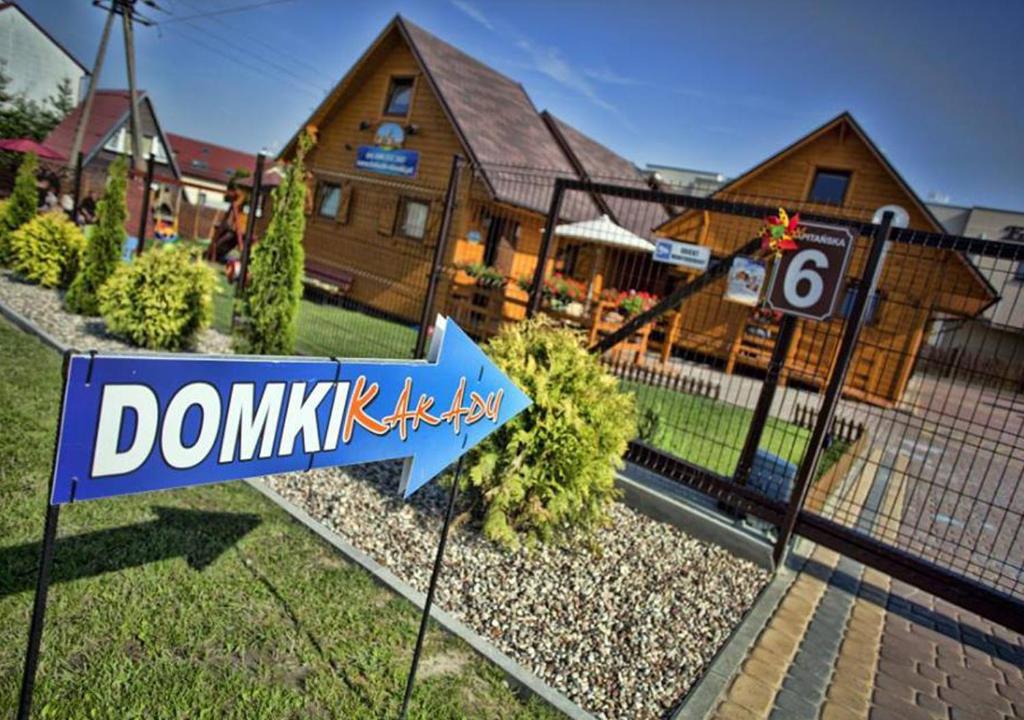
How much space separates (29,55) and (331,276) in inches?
449

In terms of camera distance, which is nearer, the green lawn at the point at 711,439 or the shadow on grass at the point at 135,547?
the shadow on grass at the point at 135,547

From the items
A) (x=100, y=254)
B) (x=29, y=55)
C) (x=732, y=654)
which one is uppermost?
(x=29, y=55)

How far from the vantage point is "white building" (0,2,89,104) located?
5913mm

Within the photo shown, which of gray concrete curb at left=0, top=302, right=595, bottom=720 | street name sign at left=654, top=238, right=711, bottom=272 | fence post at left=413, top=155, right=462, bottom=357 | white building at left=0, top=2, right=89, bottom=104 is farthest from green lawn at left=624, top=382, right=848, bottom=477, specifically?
white building at left=0, top=2, right=89, bottom=104

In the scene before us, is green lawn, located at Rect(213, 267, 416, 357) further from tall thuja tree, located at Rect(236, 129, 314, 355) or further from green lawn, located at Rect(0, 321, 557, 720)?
green lawn, located at Rect(0, 321, 557, 720)

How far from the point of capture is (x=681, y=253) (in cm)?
759

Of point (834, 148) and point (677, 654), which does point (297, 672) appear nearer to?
point (677, 654)

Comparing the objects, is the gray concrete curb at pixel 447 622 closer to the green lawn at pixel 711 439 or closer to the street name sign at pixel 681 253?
the green lawn at pixel 711 439

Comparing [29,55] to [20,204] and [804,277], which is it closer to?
[20,204]

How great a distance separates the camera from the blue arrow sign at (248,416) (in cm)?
142

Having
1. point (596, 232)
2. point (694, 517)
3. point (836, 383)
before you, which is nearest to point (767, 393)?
point (836, 383)

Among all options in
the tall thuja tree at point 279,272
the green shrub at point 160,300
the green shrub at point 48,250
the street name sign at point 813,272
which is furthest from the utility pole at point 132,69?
the street name sign at point 813,272

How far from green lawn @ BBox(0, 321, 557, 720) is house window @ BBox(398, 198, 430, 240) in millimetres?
13274

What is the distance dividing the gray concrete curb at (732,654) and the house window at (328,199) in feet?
57.7
